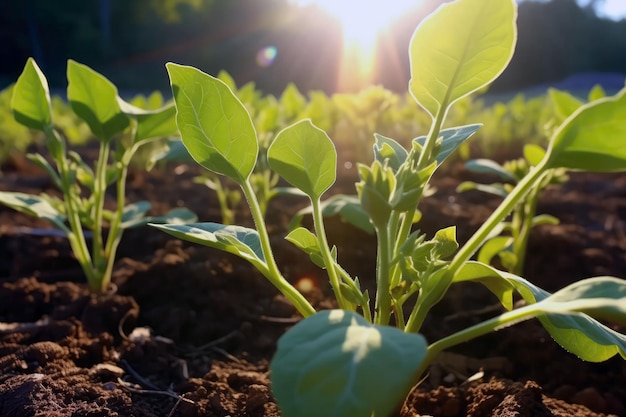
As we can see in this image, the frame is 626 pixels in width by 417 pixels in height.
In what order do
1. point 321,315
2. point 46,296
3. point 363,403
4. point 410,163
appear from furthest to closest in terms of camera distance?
point 46,296, point 410,163, point 321,315, point 363,403

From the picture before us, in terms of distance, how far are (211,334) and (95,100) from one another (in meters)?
0.77

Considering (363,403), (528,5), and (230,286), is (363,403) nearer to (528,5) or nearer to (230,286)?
(230,286)

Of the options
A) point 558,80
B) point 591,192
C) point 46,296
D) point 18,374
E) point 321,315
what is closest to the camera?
point 321,315

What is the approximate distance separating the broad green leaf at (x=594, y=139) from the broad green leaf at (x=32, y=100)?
1.27m

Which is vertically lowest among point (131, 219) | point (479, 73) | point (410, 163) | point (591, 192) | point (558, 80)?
point (558, 80)

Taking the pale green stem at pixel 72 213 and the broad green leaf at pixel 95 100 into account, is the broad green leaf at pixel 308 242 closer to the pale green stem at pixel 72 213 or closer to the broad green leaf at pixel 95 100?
the broad green leaf at pixel 95 100

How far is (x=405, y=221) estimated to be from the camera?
1.10 m

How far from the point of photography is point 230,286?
195 cm

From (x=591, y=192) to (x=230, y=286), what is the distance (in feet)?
10.3

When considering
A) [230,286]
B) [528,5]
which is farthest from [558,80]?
[230,286]

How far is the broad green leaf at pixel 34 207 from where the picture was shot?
5.36 feet

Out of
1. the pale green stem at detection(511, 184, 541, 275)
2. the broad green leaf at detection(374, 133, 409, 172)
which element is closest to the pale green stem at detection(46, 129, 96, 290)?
the broad green leaf at detection(374, 133, 409, 172)

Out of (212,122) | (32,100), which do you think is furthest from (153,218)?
(212,122)

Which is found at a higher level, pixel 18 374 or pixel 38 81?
pixel 38 81
